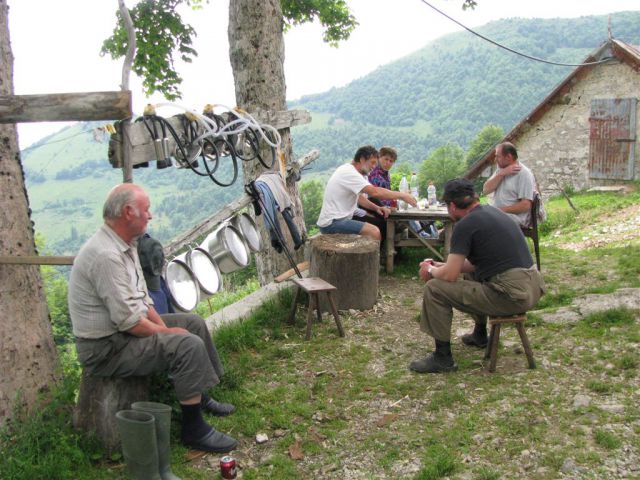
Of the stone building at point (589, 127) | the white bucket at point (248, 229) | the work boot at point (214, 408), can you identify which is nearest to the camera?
the work boot at point (214, 408)

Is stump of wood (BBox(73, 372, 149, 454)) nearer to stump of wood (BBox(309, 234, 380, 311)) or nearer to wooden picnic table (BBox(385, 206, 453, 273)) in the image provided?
stump of wood (BBox(309, 234, 380, 311))

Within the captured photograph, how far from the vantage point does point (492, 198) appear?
7117mm

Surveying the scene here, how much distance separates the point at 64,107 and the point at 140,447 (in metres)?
1.80

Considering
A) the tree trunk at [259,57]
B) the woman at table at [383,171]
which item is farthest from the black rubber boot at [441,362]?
the woman at table at [383,171]

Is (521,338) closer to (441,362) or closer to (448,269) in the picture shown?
(441,362)

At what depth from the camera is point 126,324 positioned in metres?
3.41

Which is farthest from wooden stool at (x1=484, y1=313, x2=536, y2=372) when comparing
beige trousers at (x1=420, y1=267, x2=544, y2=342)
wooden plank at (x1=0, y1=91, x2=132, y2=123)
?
wooden plank at (x1=0, y1=91, x2=132, y2=123)

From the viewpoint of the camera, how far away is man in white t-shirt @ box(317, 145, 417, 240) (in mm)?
6930

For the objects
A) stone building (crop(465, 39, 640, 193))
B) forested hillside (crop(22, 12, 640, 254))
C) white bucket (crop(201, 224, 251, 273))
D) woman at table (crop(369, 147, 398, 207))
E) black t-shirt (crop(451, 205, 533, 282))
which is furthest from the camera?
forested hillside (crop(22, 12, 640, 254))

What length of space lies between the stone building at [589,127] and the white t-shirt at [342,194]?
31.4ft

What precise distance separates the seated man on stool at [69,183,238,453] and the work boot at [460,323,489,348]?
234 centimetres

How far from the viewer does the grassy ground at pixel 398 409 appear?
3.39 metres

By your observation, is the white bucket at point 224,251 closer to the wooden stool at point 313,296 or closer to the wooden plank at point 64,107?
the wooden stool at point 313,296

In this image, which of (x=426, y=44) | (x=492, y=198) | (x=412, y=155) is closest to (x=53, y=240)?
(x=412, y=155)
